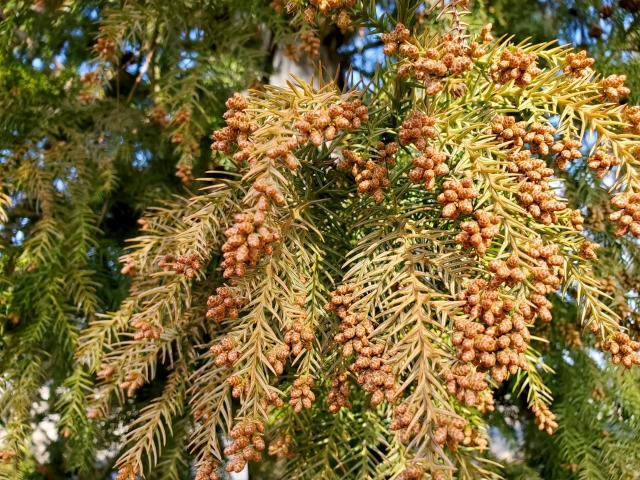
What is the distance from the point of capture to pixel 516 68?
0.58m

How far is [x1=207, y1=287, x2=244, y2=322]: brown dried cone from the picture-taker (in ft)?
1.80

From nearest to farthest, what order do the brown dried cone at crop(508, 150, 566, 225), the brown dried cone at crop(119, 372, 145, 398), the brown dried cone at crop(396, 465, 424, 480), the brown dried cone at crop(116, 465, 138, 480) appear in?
the brown dried cone at crop(396, 465, 424, 480), the brown dried cone at crop(508, 150, 566, 225), the brown dried cone at crop(116, 465, 138, 480), the brown dried cone at crop(119, 372, 145, 398)

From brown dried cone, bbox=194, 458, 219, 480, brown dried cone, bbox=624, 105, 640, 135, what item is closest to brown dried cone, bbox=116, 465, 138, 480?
brown dried cone, bbox=194, 458, 219, 480

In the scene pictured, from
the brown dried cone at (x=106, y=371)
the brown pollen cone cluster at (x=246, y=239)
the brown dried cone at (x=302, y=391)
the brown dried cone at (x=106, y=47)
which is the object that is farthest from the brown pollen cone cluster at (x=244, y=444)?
the brown dried cone at (x=106, y=47)

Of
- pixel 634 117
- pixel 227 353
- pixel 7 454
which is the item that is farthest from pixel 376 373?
pixel 7 454

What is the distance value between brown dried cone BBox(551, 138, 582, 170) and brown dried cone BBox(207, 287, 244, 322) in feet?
1.30

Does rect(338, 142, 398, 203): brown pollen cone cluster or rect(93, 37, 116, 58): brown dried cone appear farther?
rect(93, 37, 116, 58): brown dried cone

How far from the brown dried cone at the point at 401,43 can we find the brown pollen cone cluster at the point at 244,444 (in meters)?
0.41

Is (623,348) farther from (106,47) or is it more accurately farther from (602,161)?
(106,47)

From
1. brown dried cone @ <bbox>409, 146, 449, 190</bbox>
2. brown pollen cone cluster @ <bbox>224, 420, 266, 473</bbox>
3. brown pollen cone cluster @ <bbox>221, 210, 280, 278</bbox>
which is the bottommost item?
brown pollen cone cluster @ <bbox>224, 420, 266, 473</bbox>

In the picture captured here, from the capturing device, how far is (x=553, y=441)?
3.60ft

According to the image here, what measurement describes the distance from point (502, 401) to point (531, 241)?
91 cm

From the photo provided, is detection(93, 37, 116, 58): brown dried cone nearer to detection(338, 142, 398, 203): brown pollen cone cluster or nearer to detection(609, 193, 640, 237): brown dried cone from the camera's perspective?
detection(338, 142, 398, 203): brown pollen cone cluster

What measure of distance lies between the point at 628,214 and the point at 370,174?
10.9 inches
